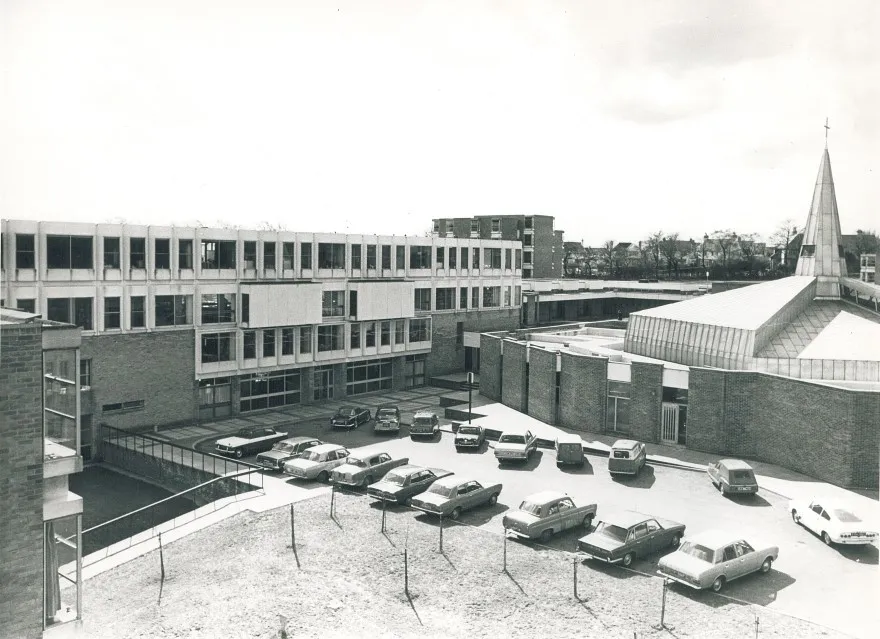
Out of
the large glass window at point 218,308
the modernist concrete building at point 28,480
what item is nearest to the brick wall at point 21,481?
the modernist concrete building at point 28,480

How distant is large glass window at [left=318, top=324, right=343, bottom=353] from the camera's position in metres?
48.7

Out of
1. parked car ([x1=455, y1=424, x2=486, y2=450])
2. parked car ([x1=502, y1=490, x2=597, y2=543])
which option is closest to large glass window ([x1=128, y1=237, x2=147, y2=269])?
parked car ([x1=455, y1=424, x2=486, y2=450])

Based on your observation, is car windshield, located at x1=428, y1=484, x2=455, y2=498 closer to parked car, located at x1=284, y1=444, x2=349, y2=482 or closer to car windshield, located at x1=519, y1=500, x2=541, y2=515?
car windshield, located at x1=519, y1=500, x2=541, y2=515

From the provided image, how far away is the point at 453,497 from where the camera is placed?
85.5 feet

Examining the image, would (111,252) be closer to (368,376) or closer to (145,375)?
(145,375)

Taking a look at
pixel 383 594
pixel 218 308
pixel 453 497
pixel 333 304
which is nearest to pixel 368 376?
pixel 333 304

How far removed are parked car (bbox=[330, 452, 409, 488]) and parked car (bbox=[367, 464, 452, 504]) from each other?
124 cm

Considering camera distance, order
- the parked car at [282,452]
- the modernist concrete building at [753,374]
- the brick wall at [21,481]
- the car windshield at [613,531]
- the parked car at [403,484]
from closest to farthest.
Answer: the brick wall at [21,481] → the car windshield at [613,531] → the parked car at [403,484] → the modernist concrete building at [753,374] → the parked car at [282,452]

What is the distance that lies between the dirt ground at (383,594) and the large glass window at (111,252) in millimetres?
19719

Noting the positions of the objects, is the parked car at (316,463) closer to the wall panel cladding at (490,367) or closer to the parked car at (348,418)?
the parked car at (348,418)

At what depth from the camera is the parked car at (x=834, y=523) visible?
23141mm

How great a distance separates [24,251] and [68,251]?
2.03 meters

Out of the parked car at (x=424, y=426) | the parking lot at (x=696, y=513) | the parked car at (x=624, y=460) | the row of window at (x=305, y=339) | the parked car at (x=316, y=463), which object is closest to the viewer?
the parking lot at (x=696, y=513)

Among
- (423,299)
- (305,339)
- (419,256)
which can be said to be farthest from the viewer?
(423,299)
